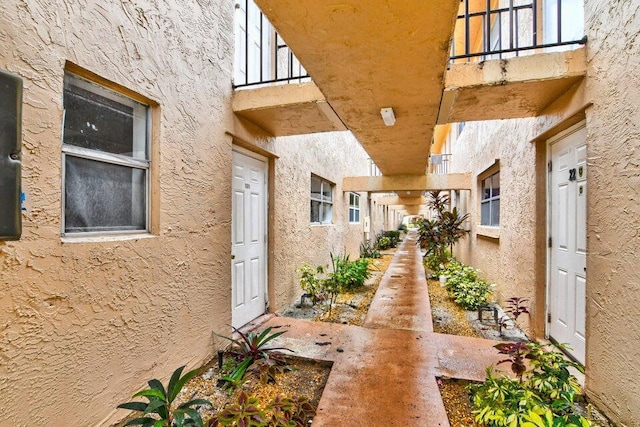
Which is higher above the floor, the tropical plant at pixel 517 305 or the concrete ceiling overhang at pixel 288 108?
the concrete ceiling overhang at pixel 288 108

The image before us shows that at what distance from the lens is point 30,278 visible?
162cm

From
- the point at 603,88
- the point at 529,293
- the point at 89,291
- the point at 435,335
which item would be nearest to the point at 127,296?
the point at 89,291

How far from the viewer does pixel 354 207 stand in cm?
1010

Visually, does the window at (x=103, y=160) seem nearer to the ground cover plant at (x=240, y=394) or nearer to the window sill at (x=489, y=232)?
the ground cover plant at (x=240, y=394)

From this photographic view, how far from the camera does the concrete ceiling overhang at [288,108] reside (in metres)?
2.98

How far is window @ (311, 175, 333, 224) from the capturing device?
6.24 metres

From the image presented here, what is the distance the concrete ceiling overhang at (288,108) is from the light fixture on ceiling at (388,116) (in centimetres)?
51

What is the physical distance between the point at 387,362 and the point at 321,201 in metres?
4.12

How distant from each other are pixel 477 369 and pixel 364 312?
2039 millimetres

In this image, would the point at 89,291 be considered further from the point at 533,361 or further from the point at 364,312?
the point at 364,312

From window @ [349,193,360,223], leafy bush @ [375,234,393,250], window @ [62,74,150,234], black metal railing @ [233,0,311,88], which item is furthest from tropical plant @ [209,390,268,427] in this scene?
leafy bush @ [375,234,393,250]

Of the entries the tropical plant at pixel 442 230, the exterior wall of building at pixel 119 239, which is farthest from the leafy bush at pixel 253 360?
the tropical plant at pixel 442 230

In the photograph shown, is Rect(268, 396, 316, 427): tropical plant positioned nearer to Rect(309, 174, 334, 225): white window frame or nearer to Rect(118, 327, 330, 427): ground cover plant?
Rect(118, 327, 330, 427): ground cover plant

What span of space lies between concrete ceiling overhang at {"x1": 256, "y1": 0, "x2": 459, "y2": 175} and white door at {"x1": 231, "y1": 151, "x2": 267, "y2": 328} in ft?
4.90
